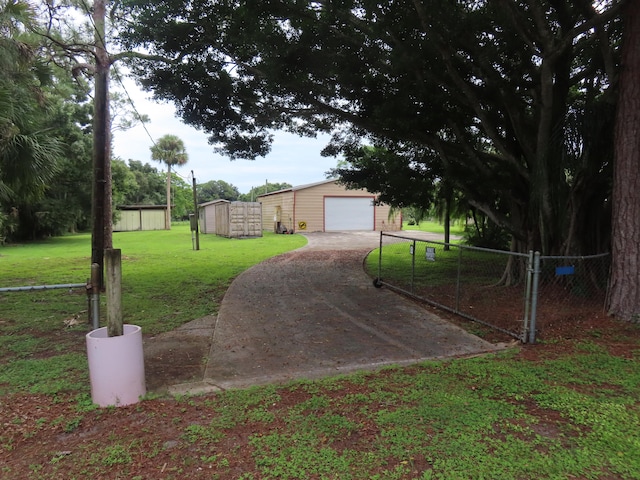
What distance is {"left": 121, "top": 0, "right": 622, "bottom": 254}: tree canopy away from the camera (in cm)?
595

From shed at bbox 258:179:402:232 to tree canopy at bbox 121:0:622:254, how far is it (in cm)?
1727

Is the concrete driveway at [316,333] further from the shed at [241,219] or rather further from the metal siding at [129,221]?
→ the metal siding at [129,221]

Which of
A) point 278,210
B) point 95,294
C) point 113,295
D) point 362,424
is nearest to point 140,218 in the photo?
point 278,210

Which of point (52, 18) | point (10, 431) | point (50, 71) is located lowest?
point (10, 431)

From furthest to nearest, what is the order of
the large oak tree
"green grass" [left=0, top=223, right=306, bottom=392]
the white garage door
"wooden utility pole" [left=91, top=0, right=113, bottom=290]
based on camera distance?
the white garage door, "wooden utility pole" [left=91, top=0, right=113, bottom=290], the large oak tree, "green grass" [left=0, top=223, right=306, bottom=392]

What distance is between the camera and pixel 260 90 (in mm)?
8430

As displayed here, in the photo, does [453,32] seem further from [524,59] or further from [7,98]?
[7,98]

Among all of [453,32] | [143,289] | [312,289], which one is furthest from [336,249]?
[453,32]

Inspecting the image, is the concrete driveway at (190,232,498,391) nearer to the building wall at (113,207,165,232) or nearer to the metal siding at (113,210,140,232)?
the metal siding at (113,210,140,232)

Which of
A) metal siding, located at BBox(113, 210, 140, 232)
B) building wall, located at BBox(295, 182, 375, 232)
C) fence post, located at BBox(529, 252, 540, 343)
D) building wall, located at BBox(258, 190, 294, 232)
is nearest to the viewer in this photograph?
fence post, located at BBox(529, 252, 540, 343)

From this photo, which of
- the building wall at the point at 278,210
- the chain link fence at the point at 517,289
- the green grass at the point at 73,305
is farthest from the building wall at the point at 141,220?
the chain link fence at the point at 517,289

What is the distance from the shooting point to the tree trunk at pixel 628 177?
513 centimetres

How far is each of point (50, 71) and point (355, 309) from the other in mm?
8751

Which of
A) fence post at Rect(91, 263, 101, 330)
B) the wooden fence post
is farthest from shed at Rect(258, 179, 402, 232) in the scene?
the wooden fence post
